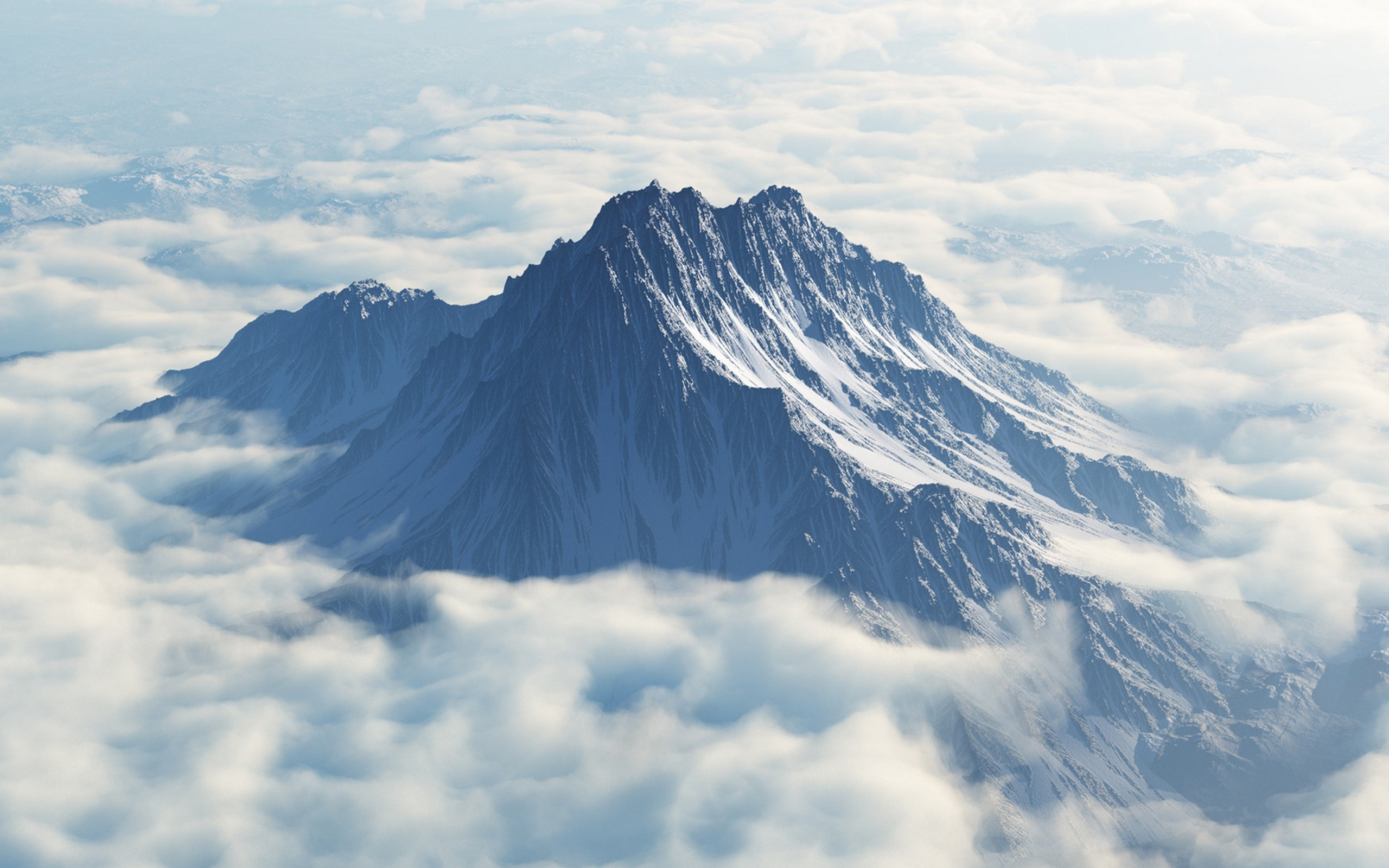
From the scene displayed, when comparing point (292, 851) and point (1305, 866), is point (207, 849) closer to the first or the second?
point (292, 851)

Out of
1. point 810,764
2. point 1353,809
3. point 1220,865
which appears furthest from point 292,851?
point 1353,809

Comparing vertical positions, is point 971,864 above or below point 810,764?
below

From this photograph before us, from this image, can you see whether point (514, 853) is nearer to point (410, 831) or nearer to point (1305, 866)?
point (410, 831)

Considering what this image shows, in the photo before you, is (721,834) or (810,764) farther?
(810,764)

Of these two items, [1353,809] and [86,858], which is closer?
[86,858]

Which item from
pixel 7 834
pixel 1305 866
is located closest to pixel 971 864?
pixel 1305 866

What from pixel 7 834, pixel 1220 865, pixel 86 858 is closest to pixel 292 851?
Result: pixel 86 858

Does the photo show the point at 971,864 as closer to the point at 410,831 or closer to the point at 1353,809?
the point at 1353,809
